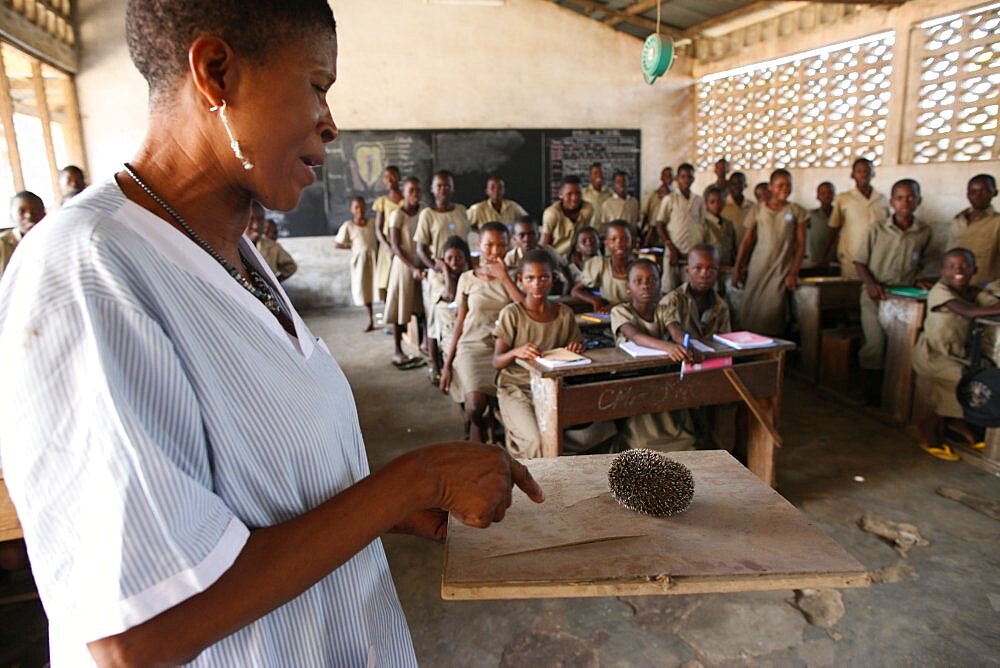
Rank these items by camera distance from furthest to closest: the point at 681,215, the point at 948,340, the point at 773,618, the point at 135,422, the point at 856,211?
the point at 681,215
the point at 856,211
the point at 948,340
the point at 773,618
the point at 135,422

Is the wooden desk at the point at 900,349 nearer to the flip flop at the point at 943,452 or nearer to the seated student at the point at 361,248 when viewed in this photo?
the flip flop at the point at 943,452

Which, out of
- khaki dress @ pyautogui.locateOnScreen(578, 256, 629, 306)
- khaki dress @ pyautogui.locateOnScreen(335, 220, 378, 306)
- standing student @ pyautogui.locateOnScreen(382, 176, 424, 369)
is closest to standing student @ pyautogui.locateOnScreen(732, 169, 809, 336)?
khaki dress @ pyautogui.locateOnScreen(578, 256, 629, 306)

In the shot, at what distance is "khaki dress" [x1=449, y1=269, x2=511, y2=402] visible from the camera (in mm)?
3660

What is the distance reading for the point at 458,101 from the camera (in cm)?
816

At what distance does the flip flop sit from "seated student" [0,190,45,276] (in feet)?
18.0

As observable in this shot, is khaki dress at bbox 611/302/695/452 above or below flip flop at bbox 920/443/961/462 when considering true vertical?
above

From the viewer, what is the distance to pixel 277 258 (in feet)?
20.0

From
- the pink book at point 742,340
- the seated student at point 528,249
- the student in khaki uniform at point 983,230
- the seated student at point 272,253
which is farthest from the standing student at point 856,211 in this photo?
the seated student at point 272,253

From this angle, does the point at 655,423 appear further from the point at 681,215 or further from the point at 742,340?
the point at 681,215

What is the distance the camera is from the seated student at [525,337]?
320cm

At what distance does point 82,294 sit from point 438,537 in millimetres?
613

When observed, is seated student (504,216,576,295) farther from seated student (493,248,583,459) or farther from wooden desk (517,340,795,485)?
wooden desk (517,340,795,485)

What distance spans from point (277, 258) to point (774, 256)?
4.52 metres

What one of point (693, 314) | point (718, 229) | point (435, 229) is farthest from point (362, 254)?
point (693, 314)
